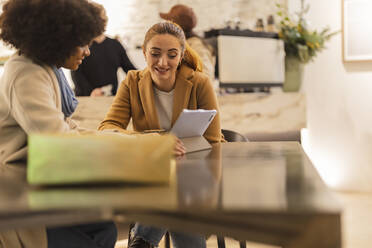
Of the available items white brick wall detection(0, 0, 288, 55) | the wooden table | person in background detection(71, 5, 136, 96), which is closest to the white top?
the wooden table

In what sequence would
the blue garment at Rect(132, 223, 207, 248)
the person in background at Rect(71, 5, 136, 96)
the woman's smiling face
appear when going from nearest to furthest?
the blue garment at Rect(132, 223, 207, 248)
the woman's smiling face
the person in background at Rect(71, 5, 136, 96)

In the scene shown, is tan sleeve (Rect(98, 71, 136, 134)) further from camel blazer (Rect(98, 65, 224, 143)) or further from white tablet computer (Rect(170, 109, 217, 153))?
white tablet computer (Rect(170, 109, 217, 153))

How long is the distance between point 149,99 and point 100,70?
1.94m

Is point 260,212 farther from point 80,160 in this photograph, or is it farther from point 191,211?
point 80,160

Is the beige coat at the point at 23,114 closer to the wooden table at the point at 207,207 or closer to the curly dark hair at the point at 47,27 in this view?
the curly dark hair at the point at 47,27

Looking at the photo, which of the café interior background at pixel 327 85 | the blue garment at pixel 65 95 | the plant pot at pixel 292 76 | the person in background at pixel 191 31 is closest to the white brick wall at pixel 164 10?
the café interior background at pixel 327 85

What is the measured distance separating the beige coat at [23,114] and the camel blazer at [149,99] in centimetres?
78

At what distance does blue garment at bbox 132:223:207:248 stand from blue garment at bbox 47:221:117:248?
363 mm

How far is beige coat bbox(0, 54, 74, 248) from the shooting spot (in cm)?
107

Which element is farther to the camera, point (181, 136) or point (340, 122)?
point (340, 122)

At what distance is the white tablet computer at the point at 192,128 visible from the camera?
134cm

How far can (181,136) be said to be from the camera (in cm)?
147

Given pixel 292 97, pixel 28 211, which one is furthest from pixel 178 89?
pixel 292 97

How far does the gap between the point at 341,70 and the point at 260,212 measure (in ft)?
14.8
